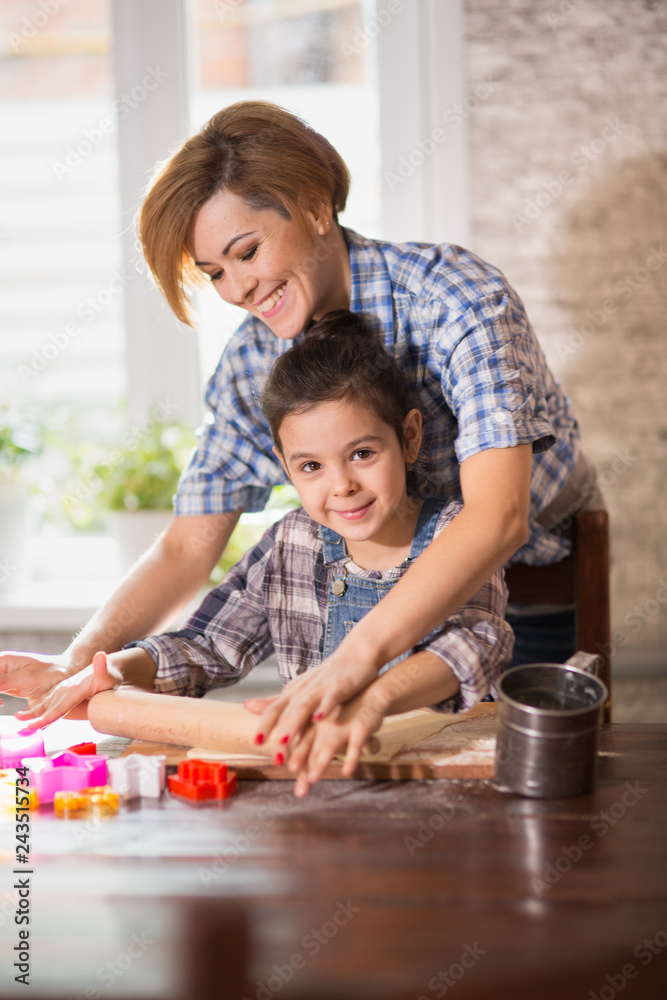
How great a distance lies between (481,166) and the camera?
8.92 ft

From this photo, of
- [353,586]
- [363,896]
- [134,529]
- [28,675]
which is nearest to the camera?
[363,896]

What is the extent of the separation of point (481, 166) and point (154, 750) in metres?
2.03

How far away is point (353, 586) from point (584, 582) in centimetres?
52

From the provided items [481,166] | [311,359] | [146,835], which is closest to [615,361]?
[481,166]

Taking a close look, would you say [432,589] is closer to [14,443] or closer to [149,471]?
[149,471]

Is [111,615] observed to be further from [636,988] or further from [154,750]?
[636,988]

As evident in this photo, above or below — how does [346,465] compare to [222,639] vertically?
above

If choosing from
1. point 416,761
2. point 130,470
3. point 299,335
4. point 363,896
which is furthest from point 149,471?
point 363,896

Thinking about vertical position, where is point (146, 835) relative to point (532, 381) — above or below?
below

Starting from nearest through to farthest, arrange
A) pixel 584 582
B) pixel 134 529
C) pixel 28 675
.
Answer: pixel 28 675, pixel 584 582, pixel 134 529

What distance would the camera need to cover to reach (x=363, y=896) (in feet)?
2.95

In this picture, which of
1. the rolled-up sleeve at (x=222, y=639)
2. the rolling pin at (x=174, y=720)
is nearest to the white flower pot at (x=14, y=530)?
the rolled-up sleeve at (x=222, y=639)

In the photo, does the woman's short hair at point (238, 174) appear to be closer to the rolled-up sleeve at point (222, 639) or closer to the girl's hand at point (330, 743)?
the rolled-up sleeve at point (222, 639)

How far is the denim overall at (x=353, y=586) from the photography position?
159cm
